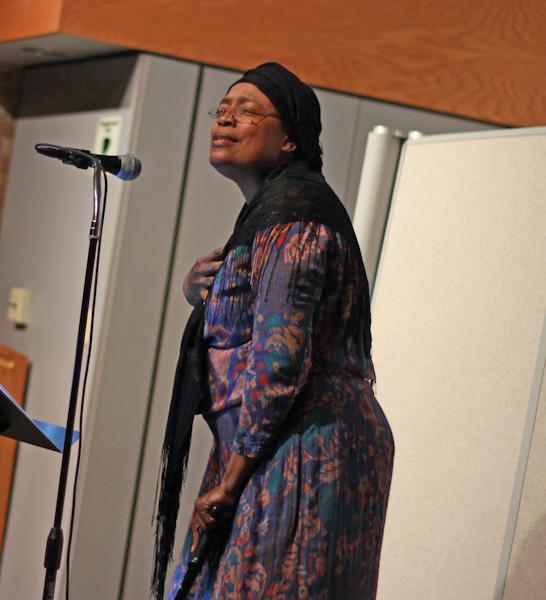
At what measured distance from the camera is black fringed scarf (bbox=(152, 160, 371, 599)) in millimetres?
1887

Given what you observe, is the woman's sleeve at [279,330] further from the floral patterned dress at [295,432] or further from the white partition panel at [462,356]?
the white partition panel at [462,356]

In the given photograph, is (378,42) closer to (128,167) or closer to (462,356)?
(462,356)

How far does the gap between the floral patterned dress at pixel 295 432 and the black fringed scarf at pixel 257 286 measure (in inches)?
0.5

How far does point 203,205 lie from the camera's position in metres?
3.39

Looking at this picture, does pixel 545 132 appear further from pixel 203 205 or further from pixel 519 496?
pixel 203 205

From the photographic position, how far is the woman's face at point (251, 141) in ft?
6.63

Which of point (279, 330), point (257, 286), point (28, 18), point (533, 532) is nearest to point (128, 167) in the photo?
point (257, 286)

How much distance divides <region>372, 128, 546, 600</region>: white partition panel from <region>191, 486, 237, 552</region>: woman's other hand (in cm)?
93

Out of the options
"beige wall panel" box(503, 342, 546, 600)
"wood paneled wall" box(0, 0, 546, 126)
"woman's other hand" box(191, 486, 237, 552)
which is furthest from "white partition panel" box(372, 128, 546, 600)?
"woman's other hand" box(191, 486, 237, 552)

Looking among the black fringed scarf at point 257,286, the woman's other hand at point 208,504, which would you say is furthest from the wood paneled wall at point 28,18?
the woman's other hand at point 208,504

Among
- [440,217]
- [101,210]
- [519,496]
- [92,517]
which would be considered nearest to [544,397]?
[519,496]

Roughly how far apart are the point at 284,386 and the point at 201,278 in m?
0.36

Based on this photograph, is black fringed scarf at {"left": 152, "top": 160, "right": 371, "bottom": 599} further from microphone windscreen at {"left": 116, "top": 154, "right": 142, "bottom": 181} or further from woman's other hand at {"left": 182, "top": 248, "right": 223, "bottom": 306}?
microphone windscreen at {"left": 116, "top": 154, "right": 142, "bottom": 181}

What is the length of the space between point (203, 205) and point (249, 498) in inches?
65.3
